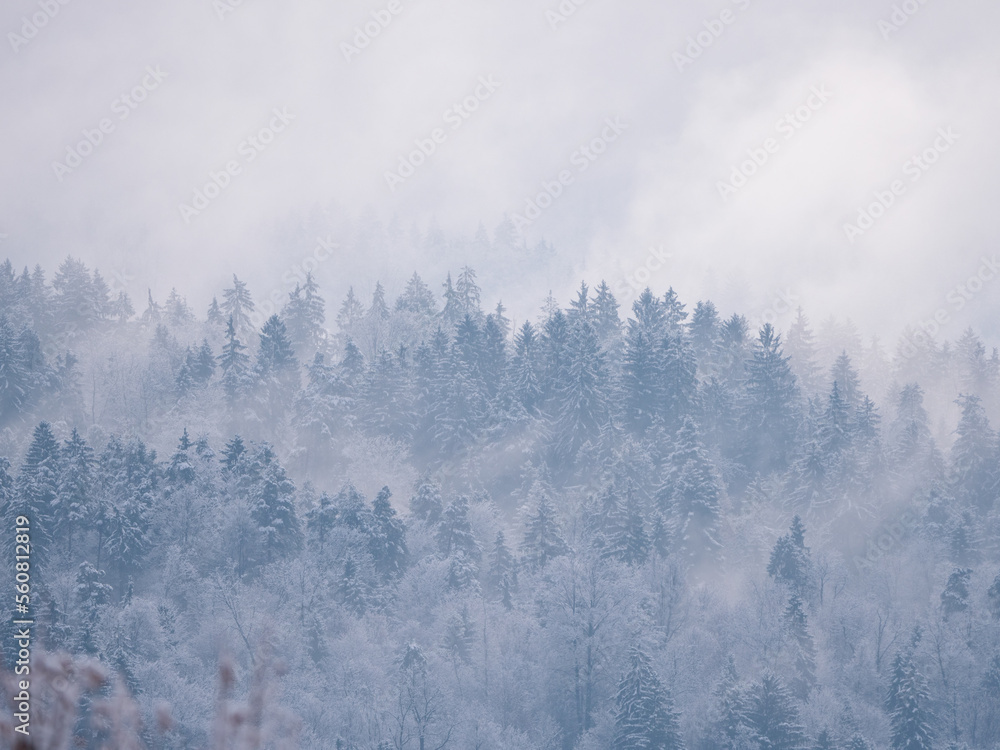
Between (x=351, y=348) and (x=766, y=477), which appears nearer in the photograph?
(x=766, y=477)

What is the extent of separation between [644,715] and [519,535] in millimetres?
21399

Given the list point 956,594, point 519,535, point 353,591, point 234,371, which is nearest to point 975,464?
point 956,594

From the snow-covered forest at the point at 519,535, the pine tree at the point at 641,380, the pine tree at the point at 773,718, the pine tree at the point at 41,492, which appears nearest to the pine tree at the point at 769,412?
the snow-covered forest at the point at 519,535

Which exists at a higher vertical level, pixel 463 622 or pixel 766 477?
pixel 766 477

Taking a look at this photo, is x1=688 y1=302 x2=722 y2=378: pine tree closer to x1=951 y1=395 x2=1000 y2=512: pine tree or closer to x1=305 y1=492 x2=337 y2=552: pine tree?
x1=951 y1=395 x2=1000 y2=512: pine tree

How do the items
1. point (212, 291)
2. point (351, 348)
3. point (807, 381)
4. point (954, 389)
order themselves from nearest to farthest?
point (351, 348) < point (807, 381) < point (954, 389) < point (212, 291)

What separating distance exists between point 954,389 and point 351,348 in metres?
60.5

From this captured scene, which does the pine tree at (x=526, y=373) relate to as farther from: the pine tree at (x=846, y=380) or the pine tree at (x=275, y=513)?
the pine tree at (x=846, y=380)

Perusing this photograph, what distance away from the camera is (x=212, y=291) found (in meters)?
159

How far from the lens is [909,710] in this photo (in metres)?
54.0

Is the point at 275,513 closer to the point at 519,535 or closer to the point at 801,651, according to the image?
the point at 519,535

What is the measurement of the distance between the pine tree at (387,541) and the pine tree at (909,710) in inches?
1128

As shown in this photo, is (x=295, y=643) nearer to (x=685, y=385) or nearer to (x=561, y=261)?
(x=685, y=385)

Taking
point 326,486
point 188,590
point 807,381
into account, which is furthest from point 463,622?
point 807,381
